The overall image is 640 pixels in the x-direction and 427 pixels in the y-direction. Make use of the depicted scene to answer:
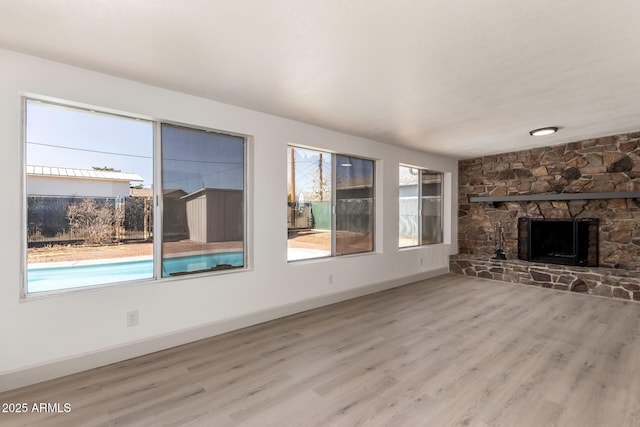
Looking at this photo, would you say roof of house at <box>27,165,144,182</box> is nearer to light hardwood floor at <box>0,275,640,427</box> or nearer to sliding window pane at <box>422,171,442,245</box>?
light hardwood floor at <box>0,275,640,427</box>

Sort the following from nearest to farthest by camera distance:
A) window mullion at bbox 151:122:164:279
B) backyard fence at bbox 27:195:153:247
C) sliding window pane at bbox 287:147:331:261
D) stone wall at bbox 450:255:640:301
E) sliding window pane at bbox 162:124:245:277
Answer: backyard fence at bbox 27:195:153:247 → window mullion at bbox 151:122:164:279 → sliding window pane at bbox 162:124:245:277 → sliding window pane at bbox 287:147:331:261 → stone wall at bbox 450:255:640:301

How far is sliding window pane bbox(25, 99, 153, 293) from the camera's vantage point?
2.56 m

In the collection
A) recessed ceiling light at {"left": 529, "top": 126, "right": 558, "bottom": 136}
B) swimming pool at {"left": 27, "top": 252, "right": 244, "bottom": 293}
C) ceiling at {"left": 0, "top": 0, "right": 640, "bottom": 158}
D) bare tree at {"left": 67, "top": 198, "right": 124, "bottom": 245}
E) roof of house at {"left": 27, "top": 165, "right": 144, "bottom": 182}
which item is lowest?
swimming pool at {"left": 27, "top": 252, "right": 244, "bottom": 293}

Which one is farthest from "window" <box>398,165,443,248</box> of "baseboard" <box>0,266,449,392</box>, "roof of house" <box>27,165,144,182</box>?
"roof of house" <box>27,165,144,182</box>

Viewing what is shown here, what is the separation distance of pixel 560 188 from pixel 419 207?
2.34m

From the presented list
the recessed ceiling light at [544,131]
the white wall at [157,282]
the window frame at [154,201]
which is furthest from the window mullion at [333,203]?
the recessed ceiling light at [544,131]

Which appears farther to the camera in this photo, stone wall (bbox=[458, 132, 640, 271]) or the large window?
stone wall (bbox=[458, 132, 640, 271])

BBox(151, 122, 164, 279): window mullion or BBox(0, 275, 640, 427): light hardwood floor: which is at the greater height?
BBox(151, 122, 164, 279): window mullion

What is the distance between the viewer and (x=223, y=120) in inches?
136

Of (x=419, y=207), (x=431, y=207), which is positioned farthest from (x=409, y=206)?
(x=431, y=207)

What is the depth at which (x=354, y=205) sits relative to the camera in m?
5.07

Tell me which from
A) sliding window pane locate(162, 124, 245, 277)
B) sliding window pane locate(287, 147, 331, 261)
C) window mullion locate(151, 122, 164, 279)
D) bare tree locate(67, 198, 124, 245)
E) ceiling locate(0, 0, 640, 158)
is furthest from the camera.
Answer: sliding window pane locate(287, 147, 331, 261)

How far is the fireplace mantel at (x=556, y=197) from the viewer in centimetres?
471

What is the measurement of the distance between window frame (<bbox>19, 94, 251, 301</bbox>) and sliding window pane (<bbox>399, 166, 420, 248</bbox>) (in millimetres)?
3121
